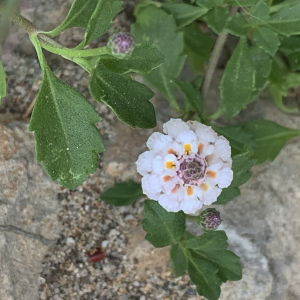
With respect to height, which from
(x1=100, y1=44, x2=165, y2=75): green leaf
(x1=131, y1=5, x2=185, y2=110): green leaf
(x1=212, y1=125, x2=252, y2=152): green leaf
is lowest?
(x1=212, y1=125, x2=252, y2=152): green leaf

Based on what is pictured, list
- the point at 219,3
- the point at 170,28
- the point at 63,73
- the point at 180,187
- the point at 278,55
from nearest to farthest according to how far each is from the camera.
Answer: the point at 180,187, the point at 219,3, the point at 170,28, the point at 63,73, the point at 278,55

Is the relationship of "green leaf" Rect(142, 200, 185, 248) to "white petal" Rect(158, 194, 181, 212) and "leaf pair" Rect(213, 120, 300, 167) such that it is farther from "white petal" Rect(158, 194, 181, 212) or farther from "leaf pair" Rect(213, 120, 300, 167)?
"leaf pair" Rect(213, 120, 300, 167)

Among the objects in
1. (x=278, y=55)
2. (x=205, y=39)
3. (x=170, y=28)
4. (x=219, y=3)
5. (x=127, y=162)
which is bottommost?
(x=127, y=162)

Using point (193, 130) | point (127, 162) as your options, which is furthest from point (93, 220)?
point (193, 130)

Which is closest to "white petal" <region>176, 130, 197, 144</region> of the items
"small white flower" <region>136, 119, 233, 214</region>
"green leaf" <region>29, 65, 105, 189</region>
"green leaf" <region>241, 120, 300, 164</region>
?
"small white flower" <region>136, 119, 233, 214</region>

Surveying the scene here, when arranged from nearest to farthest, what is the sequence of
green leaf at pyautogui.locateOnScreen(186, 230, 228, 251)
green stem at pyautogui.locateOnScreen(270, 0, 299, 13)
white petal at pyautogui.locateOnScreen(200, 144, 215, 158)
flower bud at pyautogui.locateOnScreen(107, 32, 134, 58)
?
flower bud at pyautogui.locateOnScreen(107, 32, 134, 58) → white petal at pyautogui.locateOnScreen(200, 144, 215, 158) → green leaf at pyautogui.locateOnScreen(186, 230, 228, 251) → green stem at pyautogui.locateOnScreen(270, 0, 299, 13)

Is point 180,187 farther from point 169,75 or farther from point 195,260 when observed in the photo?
point 169,75
